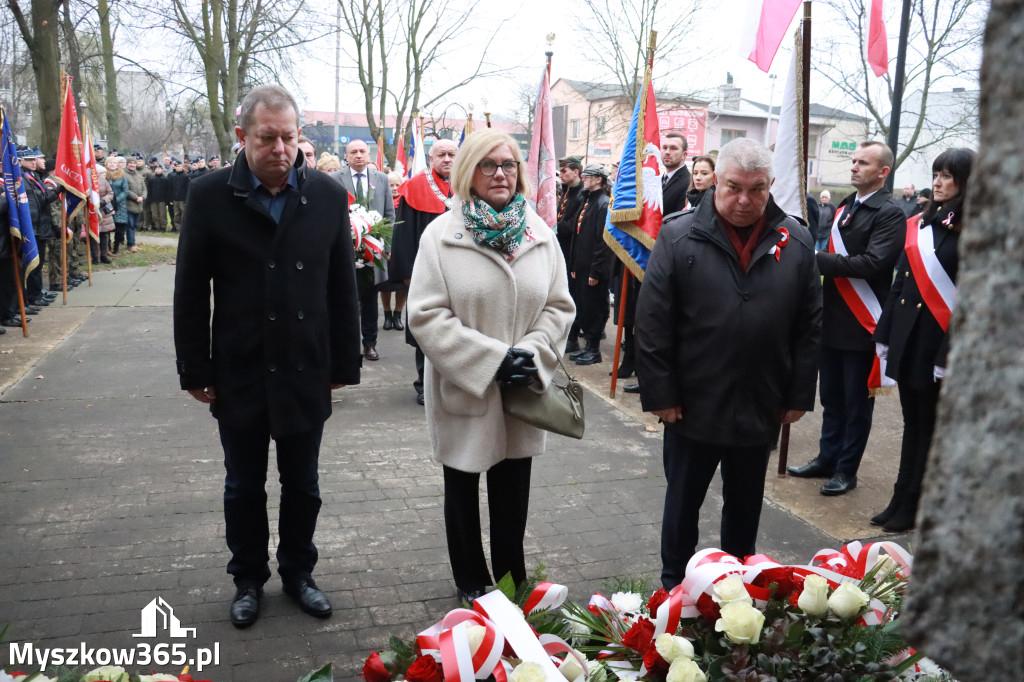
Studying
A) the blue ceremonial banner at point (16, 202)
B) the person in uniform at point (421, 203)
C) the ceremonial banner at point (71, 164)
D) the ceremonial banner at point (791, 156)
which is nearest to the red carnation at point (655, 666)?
the ceremonial banner at point (791, 156)

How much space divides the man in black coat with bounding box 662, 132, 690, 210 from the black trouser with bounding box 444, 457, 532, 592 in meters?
4.54

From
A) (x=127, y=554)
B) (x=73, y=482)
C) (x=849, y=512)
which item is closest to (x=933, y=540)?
(x=127, y=554)

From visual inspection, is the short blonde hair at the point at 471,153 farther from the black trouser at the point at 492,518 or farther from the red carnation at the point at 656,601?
the red carnation at the point at 656,601

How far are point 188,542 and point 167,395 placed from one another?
3396mm

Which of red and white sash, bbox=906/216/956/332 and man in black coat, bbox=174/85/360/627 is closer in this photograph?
man in black coat, bbox=174/85/360/627

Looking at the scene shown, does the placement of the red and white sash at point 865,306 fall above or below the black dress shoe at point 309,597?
above

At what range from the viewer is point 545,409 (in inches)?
132

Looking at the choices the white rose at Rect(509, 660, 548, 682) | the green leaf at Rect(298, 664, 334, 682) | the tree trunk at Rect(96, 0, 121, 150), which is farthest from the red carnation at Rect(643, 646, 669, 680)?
the tree trunk at Rect(96, 0, 121, 150)

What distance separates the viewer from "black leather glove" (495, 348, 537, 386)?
3295 mm

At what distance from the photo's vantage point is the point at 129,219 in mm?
19672

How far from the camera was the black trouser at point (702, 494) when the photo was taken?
3643 mm

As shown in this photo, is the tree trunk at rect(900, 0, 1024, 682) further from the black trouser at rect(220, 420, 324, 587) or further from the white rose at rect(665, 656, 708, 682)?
the black trouser at rect(220, 420, 324, 587)

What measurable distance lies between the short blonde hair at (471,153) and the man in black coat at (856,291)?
2.80 metres

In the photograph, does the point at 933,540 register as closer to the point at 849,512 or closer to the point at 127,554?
the point at 127,554
